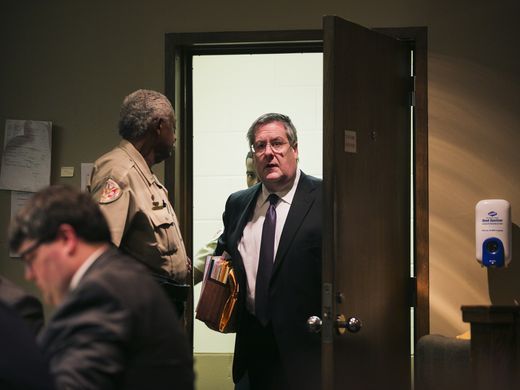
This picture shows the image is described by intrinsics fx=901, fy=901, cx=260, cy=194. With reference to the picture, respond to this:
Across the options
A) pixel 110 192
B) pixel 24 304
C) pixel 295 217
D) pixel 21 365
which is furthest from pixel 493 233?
pixel 21 365

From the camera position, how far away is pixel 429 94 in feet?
13.6

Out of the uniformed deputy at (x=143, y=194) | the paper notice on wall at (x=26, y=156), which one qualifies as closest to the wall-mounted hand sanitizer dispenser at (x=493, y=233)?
the uniformed deputy at (x=143, y=194)

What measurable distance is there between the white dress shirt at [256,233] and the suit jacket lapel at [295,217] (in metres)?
0.05

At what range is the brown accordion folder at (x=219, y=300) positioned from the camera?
3730mm

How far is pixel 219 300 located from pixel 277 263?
286 mm

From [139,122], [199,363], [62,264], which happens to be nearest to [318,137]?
[199,363]

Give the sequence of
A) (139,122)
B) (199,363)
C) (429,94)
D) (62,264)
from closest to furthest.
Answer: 1. (62,264)
2. (139,122)
3. (429,94)
4. (199,363)

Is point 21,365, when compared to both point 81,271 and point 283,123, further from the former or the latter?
point 283,123

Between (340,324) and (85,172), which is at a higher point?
(85,172)

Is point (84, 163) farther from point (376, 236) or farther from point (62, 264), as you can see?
point (62, 264)

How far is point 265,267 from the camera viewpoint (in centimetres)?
375

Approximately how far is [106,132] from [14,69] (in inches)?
22.2

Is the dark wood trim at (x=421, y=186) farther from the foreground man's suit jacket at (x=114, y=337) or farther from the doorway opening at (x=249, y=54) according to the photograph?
the foreground man's suit jacket at (x=114, y=337)

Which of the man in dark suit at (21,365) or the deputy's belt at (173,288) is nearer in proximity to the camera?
the man in dark suit at (21,365)
